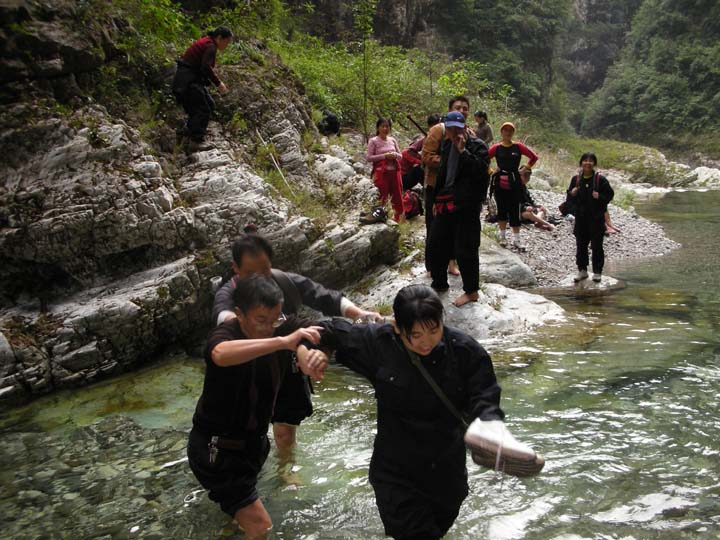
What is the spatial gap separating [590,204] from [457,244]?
12.8ft

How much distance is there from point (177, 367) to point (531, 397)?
397 centimetres

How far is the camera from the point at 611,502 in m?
3.87

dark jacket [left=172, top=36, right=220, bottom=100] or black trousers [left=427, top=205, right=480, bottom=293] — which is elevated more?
dark jacket [left=172, top=36, right=220, bottom=100]

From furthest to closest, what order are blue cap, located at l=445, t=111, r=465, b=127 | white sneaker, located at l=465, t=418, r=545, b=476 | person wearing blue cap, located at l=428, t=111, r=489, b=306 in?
person wearing blue cap, located at l=428, t=111, r=489, b=306
blue cap, located at l=445, t=111, r=465, b=127
white sneaker, located at l=465, t=418, r=545, b=476

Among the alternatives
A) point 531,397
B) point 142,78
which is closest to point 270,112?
point 142,78

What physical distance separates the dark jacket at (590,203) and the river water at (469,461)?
8.92 feet

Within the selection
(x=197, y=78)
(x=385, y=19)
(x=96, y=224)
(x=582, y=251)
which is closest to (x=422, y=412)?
(x=96, y=224)

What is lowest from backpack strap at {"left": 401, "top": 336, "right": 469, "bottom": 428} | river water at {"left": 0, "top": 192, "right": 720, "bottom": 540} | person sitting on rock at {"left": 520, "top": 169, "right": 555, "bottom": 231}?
river water at {"left": 0, "top": 192, "right": 720, "bottom": 540}

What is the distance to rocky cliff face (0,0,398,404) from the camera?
20.8ft

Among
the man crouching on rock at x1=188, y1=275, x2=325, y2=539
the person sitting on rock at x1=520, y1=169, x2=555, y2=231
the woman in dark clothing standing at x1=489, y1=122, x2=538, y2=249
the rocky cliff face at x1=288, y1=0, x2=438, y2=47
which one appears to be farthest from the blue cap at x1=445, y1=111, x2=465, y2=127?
the rocky cliff face at x1=288, y1=0, x2=438, y2=47

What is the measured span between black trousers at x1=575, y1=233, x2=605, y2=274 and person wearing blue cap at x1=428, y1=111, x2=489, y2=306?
11.4ft

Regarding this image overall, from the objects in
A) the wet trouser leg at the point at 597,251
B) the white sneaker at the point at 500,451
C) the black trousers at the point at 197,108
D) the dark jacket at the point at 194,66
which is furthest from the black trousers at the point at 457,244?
the white sneaker at the point at 500,451

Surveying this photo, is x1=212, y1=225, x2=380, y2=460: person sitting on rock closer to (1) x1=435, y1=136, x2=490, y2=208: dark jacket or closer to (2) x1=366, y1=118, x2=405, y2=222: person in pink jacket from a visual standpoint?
(1) x1=435, y1=136, x2=490, y2=208: dark jacket

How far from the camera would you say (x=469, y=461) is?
4.61 m
